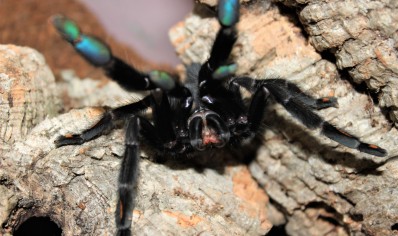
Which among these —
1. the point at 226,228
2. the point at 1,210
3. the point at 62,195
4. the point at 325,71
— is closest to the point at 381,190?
the point at 325,71

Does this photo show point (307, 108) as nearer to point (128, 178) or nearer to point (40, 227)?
point (128, 178)

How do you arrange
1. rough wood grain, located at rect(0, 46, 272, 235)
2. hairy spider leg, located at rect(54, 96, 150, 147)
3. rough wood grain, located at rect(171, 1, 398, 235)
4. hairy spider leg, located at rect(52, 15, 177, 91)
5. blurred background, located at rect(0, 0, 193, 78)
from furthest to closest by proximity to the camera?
blurred background, located at rect(0, 0, 193, 78), rough wood grain, located at rect(171, 1, 398, 235), hairy spider leg, located at rect(54, 96, 150, 147), rough wood grain, located at rect(0, 46, 272, 235), hairy spider leg, located at rect(52, 15, 177, 91)

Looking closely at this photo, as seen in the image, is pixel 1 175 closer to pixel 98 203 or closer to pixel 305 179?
pixel 98 203

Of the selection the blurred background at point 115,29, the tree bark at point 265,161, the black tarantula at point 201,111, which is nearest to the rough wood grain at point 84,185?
the tree bark at point 265,161

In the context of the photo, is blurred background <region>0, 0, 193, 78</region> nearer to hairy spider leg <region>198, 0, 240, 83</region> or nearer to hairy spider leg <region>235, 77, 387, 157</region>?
hairy spider leg <region>198, 0, 240, 83</region>

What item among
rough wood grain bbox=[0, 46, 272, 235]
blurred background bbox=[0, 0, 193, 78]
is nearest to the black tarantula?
rough wood grain bbox=[0, 46, 272, 235]

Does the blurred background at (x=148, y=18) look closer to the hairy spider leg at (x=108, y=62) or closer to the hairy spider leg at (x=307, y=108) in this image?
the hairy spider leg at (x=307, y=108)

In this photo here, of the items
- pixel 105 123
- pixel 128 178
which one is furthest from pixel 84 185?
pixel 105 123
